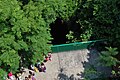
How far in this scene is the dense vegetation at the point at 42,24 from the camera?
5.85m

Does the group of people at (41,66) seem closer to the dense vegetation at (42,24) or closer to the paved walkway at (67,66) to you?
the paved walkway at (67,66)

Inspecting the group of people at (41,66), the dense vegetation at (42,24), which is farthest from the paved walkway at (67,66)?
the dense vegetation at (42,24)

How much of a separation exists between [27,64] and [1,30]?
100cm

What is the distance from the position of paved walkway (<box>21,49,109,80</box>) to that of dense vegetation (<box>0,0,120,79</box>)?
1.38 feet

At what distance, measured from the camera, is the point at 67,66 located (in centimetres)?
710

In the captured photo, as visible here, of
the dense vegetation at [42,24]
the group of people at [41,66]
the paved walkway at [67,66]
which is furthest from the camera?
the paved walkway at [67,66]

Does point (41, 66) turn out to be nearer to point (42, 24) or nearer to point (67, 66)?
point (67, 66)

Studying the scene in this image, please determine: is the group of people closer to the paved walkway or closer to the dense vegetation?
the paved walkway

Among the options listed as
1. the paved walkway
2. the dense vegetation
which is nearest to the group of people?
the paved walkway

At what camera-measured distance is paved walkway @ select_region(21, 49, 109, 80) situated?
7059 millimetres

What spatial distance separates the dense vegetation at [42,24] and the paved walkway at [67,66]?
0.42 meters

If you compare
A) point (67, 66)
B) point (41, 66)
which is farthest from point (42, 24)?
point (67, 66)

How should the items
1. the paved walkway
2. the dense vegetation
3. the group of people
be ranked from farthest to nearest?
the paved walkway < the group of people < the dense vegetation

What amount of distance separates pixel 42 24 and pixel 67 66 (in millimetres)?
1273
